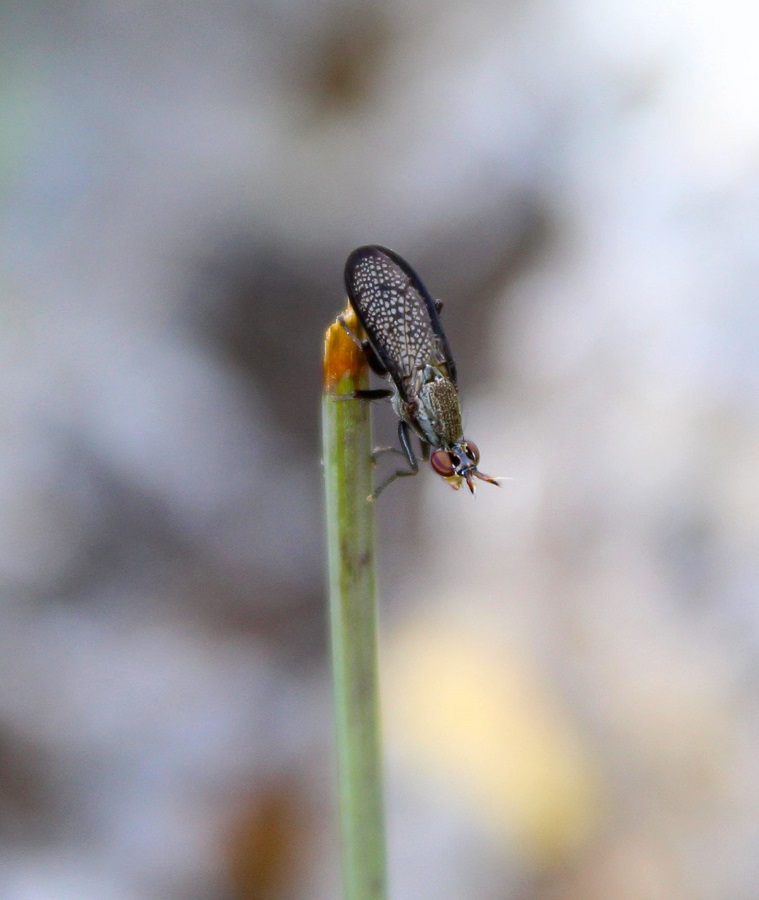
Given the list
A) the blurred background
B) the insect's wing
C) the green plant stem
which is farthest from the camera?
the blurred background

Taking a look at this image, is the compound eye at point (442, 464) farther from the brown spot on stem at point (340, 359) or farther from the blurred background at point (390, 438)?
the blurred background at point (390, 438)

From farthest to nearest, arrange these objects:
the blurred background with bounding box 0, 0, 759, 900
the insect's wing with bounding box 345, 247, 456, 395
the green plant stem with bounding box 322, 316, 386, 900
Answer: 1. the blurred background with bounding box 0, 0, 759, 900
2. the insect's wing with bounding box 345, 247, 456, 395
3. the green plant stem with bounding box 322, 316, 386, 900

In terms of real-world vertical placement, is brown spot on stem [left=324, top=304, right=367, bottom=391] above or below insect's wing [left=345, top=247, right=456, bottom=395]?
below

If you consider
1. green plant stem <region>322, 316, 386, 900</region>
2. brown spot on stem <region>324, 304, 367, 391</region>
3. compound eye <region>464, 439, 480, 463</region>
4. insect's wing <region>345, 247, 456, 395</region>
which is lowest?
green plant stem <region>322, 316, 386, 900</region>

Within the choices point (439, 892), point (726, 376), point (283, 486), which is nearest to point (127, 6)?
point (283, 486)

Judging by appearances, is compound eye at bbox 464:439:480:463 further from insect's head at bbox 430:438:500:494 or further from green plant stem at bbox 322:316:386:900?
green plant stem at bbox 322:316:386:900

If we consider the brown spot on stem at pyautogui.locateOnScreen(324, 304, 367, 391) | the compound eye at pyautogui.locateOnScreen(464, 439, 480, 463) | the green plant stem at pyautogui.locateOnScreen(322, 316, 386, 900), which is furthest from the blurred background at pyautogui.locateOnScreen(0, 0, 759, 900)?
the brown spot on stem at pyautogui.locateOnScreen(324, 304, 367, 391)

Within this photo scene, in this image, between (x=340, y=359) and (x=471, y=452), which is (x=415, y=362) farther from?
(x=340, y=359)
